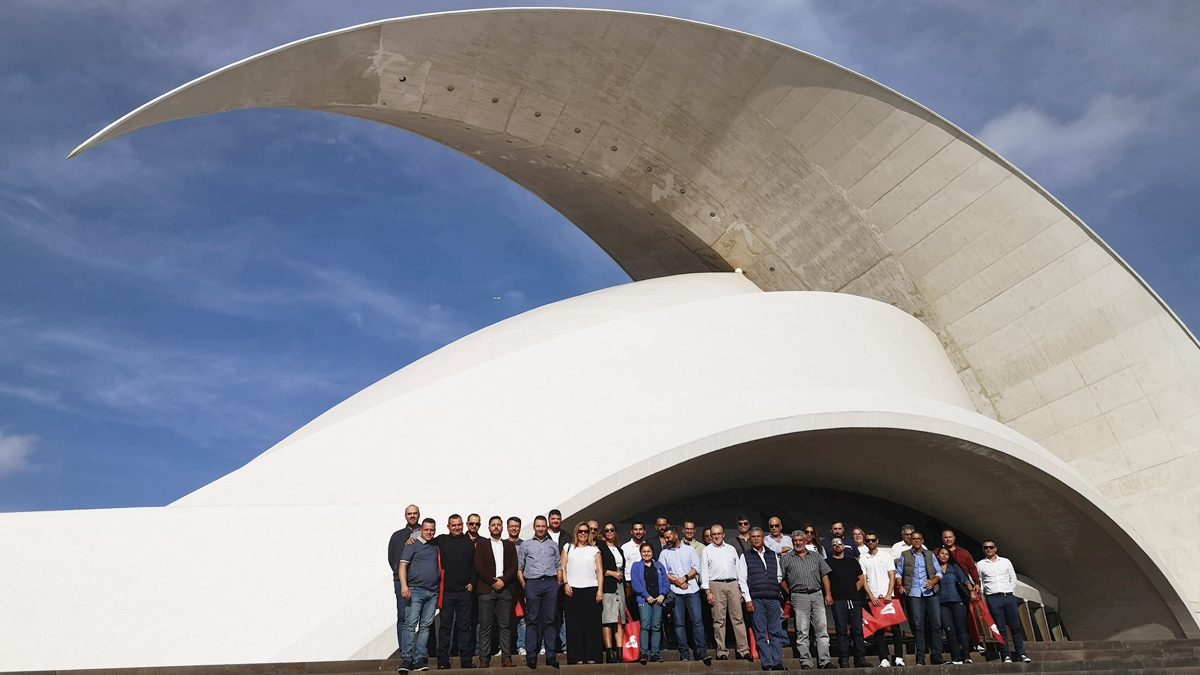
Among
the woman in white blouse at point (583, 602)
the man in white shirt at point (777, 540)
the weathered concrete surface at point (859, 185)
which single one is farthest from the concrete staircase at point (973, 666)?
the weathered concrete surface at point (859, 185)

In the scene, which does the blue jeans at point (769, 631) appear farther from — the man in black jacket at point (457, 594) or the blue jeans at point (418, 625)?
the blue jeans at point (418, 625)

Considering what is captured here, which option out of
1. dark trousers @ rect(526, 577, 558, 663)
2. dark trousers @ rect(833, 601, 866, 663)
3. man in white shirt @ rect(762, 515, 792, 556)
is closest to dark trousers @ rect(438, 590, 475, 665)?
dark trousers @ rect(526, 577, 558, 663)

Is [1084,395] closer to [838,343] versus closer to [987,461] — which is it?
[987,461]

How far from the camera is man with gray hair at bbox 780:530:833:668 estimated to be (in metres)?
6.15

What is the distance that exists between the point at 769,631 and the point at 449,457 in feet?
9.97

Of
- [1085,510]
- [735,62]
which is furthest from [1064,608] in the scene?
[735,62]

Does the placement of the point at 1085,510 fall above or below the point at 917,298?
below

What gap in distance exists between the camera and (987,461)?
9.56 m

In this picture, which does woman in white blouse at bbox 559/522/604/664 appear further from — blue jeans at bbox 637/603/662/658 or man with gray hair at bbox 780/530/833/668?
man with gray hair at bbox 780/530/833/668

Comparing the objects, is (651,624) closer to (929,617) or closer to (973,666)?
(929,617)

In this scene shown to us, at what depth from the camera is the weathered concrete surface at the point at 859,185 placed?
1117 cm

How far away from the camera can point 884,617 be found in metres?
6.51

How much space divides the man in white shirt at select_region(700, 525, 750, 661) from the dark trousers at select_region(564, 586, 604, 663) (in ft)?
2.65

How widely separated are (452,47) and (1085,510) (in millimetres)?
8786
